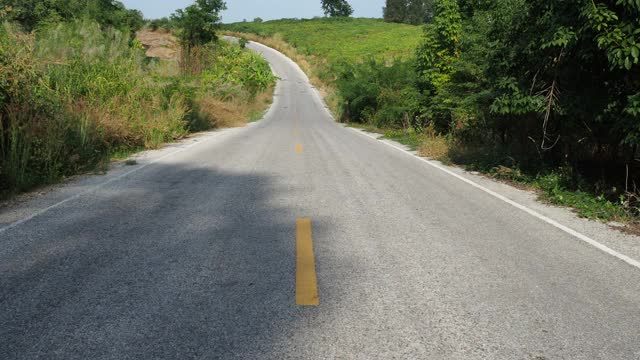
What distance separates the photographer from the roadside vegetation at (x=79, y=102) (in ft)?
24.9

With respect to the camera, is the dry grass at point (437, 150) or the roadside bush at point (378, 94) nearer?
the dry grass at point (437, 150)

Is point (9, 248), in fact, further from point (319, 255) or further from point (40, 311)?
point (319, 255)

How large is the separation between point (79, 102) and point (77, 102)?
95 mm

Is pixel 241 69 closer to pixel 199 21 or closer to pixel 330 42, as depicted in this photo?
pixel 199 21

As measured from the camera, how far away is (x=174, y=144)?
14.2m

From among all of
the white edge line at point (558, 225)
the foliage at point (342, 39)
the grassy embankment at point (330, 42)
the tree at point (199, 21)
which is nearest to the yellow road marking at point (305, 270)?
the white edge line at point (558, 225)

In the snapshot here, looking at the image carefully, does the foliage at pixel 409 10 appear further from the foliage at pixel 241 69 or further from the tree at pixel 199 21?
the tree at pixel 199 21

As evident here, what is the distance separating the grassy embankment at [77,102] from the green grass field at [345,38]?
3425 centimetres

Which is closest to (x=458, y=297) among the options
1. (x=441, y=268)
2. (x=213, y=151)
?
(x=441, y=268)

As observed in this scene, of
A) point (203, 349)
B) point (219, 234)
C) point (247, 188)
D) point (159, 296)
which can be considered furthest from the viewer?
point (247, 188)

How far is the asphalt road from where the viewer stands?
9.34 ft

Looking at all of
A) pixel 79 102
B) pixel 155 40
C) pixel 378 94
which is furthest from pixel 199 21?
pixel 79 102

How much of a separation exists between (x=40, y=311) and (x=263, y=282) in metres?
1.54

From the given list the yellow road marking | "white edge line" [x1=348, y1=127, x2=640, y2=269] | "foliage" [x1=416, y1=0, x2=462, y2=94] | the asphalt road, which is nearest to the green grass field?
"foliage" [x1=416, y1=0, x2=462, y2=94]
